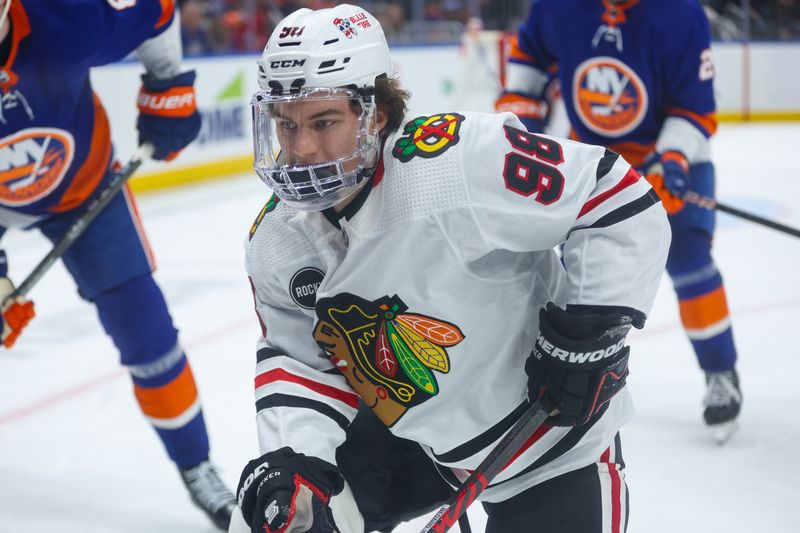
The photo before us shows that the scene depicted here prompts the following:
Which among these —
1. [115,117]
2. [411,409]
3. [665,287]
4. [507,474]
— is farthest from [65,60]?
[115,117]

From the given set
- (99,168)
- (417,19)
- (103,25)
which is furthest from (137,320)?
(417,19)

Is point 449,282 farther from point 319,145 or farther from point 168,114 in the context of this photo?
point 168,114

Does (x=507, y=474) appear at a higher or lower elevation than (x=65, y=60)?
lower

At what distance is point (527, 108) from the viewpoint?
2.88 metres

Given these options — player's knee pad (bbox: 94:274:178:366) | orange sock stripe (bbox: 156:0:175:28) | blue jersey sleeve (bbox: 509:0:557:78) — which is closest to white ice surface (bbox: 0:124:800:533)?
player's knee pad (bbox: 94:274:178:366)

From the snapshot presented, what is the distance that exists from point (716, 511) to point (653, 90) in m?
1.06

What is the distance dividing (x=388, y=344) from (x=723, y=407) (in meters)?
1.45

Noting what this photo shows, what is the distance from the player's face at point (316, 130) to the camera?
1.43m

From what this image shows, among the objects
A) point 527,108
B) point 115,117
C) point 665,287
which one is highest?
point 527,108

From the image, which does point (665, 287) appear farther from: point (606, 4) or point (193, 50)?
point (193, 50)

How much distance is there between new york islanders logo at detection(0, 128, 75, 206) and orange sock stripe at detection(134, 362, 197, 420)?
51cm

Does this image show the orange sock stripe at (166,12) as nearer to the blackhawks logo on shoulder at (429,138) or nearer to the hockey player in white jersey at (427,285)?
the hockey player in white jersey at (427,285)

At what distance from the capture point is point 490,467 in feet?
4.84

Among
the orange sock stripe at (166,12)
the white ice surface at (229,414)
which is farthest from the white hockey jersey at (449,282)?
the orange sock stripe at (166,12)
